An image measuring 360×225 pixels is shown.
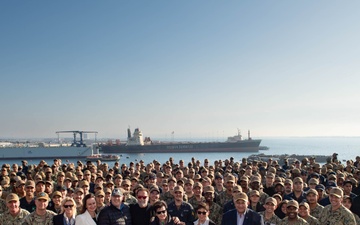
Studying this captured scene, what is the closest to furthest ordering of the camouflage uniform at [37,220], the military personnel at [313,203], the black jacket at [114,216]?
the black jacket at [114,216]
the camouflage uniform at [37,220]
the military personnel at [313,203]

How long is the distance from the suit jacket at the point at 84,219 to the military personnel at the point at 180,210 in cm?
169

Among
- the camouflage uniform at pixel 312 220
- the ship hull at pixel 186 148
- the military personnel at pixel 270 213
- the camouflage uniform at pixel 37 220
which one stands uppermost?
the camouflage uniform at pixel 37 220

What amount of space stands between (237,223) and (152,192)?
190 cm

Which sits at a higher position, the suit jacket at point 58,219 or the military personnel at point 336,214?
the suit jacket at point 58,219

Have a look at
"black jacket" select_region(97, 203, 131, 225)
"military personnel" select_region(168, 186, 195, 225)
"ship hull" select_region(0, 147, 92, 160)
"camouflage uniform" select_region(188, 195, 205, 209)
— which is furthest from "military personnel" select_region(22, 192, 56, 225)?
"ship hull" select_region(0, 147, 92, 160)

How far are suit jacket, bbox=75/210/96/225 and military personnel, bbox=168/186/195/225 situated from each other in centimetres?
169

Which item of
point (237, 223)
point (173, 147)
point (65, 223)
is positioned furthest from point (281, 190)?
point (173, 147)

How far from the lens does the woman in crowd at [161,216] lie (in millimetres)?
5736

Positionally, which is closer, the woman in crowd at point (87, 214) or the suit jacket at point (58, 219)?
the woman in crowd at point (87, 214)

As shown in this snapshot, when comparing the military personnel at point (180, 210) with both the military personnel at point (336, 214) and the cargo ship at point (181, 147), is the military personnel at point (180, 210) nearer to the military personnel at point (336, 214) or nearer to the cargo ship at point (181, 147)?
the military personnel at point (336, 214)

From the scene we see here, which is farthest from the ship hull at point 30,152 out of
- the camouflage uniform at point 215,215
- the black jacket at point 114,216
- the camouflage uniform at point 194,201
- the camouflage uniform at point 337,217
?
the camouflage uniform at point 337,217

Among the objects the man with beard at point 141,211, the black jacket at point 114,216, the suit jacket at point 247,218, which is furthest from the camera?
the man with beard at point 141,211

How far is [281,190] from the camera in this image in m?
9.04

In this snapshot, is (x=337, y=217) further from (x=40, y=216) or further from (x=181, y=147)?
(x=181, y=147)
